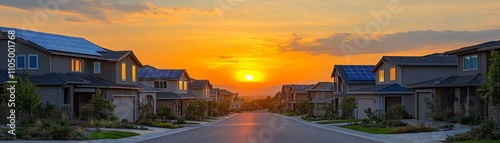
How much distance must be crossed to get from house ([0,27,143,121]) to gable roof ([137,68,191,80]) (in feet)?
75.7

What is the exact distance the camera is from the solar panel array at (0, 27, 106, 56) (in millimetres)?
42406

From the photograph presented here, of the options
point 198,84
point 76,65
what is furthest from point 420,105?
point 198,84

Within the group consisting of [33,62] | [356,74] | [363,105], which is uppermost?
[33,62]

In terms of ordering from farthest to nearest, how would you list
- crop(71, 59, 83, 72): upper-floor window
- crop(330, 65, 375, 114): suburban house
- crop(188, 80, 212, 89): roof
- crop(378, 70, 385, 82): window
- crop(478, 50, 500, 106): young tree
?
crop(188, 80, 212, 89): roof
crop(330, 65, 375, 114): suburban house
crop(378, 70, 385, 82): window
crop(71, 59, 83, 72): upper-floor window
crop(478, 50, 500, 106): young tree

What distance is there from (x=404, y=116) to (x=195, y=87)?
4564 centimetres

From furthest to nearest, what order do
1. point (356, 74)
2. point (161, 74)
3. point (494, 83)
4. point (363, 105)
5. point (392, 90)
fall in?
point (161, 74) < point (356, 74) < point (363, 105) < point (392, 90) < point (494, 83)

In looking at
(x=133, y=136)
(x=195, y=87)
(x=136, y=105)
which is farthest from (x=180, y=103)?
(x=133, y=136)

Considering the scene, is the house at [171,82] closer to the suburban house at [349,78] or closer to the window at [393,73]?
the suburban house at [349,78]

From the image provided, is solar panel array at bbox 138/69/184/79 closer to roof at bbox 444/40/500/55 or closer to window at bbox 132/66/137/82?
window at bbox 132/66/137/82

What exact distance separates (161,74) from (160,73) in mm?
675

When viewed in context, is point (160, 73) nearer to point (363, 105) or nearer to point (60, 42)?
point (363, 105)

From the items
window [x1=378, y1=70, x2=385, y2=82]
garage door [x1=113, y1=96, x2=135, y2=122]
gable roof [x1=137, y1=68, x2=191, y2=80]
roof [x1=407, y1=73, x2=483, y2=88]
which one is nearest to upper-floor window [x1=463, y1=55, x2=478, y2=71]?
roof [x1=407, y1=73, x2=483, y2=88]

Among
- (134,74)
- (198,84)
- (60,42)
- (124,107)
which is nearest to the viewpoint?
(60,42)

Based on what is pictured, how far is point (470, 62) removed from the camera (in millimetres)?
41906
